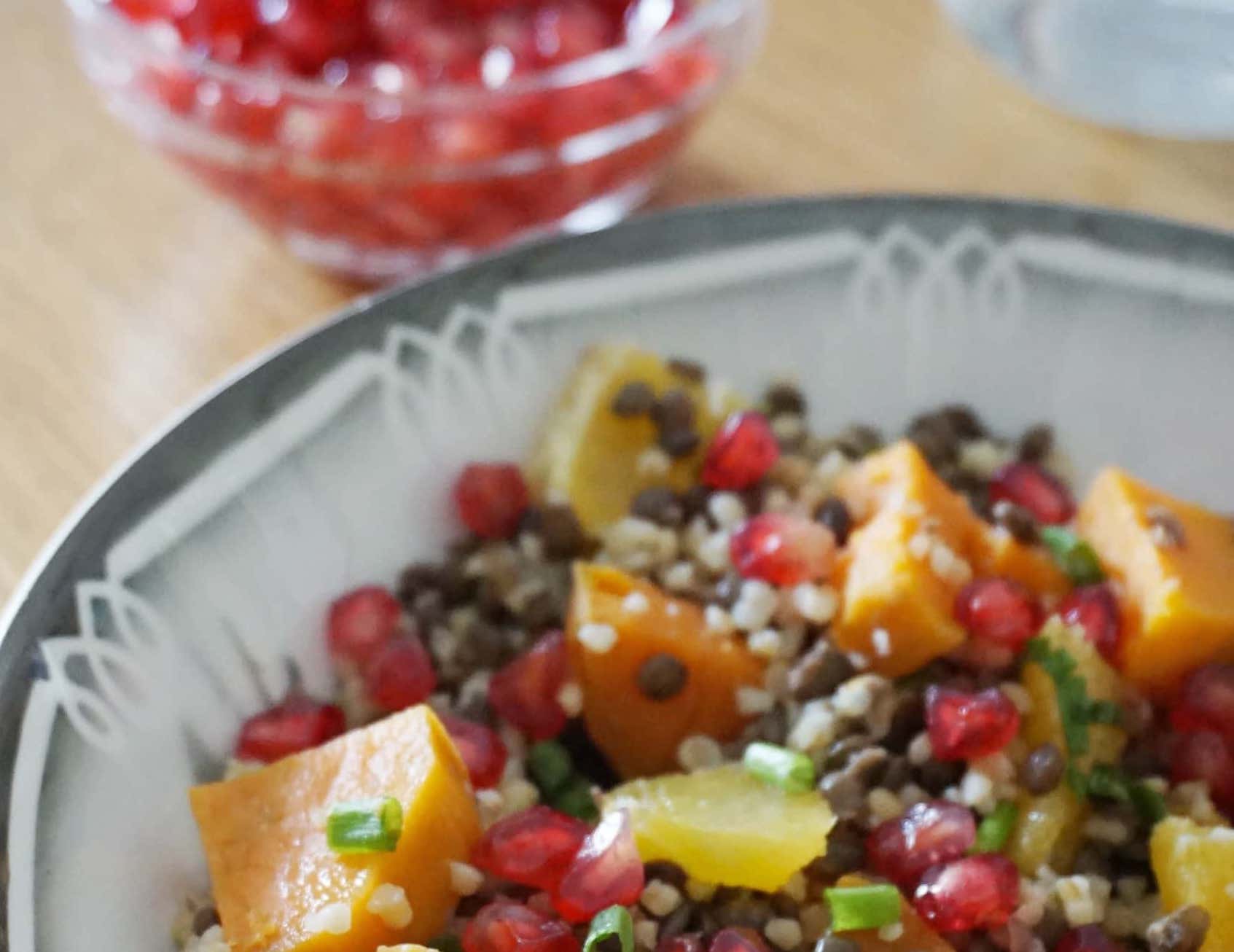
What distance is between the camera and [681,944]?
912 mm

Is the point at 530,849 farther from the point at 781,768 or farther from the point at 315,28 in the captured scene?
the point at 315,28

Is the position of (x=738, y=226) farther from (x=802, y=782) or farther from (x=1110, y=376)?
(x=802, y=782)

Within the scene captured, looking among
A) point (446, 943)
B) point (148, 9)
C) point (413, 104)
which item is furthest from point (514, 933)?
point (148, 9)

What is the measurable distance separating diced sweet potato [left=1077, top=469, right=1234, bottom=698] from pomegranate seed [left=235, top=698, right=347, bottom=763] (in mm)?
650

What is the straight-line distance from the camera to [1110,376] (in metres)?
1.25

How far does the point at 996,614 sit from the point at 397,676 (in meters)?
0.48

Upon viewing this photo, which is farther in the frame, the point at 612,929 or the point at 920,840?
the point at 920,840

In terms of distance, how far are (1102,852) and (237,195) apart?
1.12 m

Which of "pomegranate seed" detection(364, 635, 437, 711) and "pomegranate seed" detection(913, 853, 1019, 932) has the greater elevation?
"pomegranate seed" detection(364, 635, 437, 711)

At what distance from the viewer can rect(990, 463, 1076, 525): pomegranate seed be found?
1.21 meters

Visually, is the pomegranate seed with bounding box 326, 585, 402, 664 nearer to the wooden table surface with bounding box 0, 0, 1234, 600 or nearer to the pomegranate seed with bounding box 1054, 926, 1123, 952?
the wooden table surface with bounding box 0, 0, 1234, 600

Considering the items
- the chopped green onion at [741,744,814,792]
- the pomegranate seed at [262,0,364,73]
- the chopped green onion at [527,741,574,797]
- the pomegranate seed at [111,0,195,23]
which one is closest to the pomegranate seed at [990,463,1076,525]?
the chopped green onion at [741,744,814,792]

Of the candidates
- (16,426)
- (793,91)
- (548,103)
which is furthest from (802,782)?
(793,91)

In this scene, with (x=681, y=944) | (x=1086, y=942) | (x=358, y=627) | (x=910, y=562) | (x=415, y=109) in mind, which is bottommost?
(x=1086, y=942)
